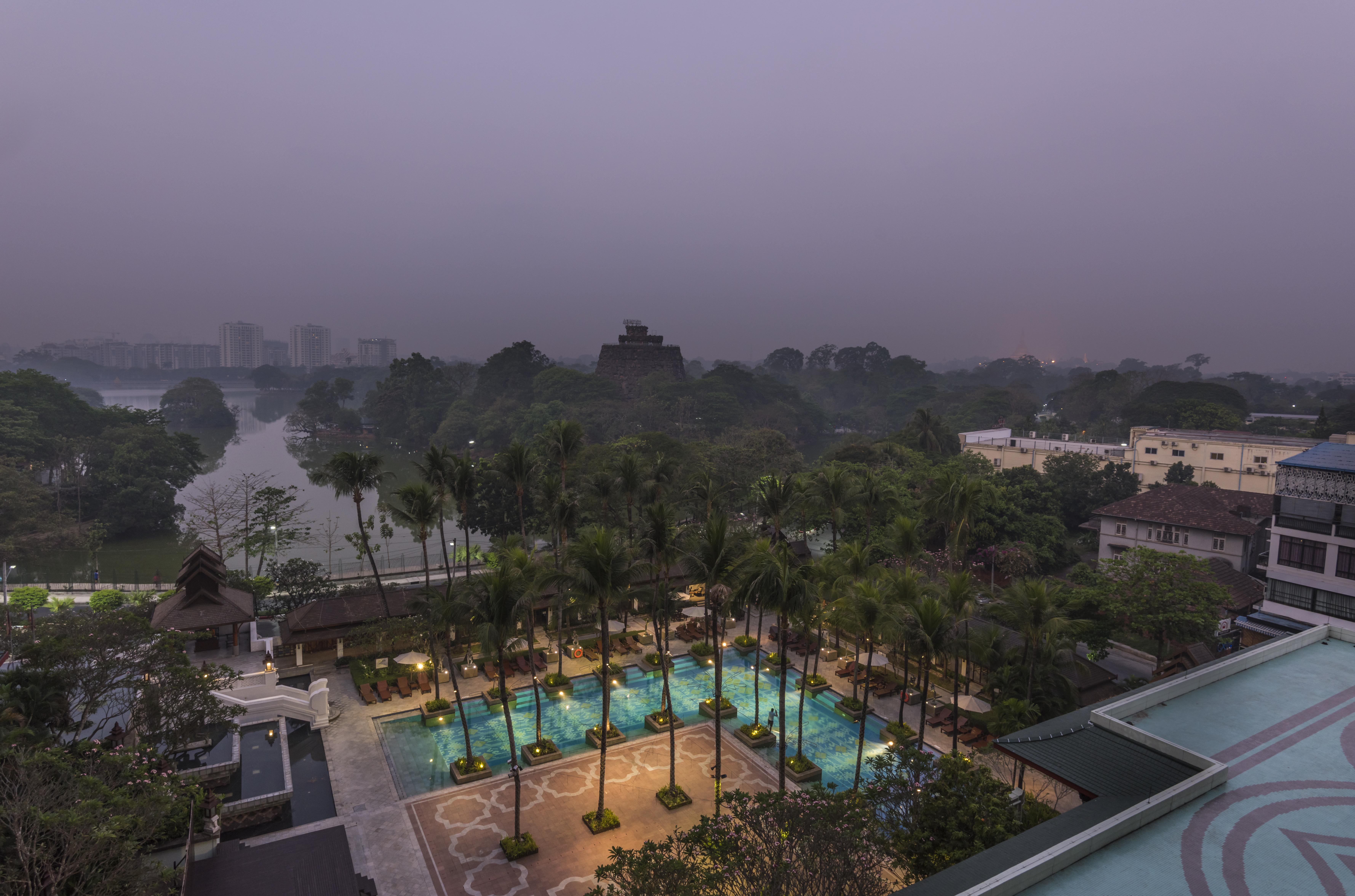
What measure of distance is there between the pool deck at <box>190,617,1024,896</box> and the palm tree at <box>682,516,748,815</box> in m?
2.46

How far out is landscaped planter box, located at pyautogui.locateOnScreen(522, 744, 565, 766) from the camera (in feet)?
74.1

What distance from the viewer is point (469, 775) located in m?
21.6

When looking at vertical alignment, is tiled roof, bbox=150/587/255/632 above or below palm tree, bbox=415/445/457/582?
below

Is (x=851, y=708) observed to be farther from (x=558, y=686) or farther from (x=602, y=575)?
(x=602, y=575)

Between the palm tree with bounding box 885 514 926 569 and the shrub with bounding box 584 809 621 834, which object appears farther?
the palm tree with bounding box 885 514 926 569

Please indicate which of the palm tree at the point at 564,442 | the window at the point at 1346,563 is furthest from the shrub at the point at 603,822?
the window at the point at 1346,563

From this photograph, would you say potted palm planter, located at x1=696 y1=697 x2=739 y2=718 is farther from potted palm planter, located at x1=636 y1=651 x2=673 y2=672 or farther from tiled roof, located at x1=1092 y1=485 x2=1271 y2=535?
tiled roof, located at x1=1092 y1=485 x2=1271 y2=535

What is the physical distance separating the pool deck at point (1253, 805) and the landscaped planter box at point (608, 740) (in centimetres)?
1517

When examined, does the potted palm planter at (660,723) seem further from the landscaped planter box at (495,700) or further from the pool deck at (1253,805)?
the pool deck at (1253,805)

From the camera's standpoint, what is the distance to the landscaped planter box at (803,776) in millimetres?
21703

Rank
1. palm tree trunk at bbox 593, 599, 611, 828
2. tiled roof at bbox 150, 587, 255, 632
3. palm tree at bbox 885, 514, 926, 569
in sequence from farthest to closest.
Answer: palm tree at bbox 885, 514, 926, 569, tiled roof at bbox 150, 587, 255, 632, palm tree trunk at bbox 593, 599, 611, 828

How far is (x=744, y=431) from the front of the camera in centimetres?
7406

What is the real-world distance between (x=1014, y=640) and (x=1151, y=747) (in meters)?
15.6

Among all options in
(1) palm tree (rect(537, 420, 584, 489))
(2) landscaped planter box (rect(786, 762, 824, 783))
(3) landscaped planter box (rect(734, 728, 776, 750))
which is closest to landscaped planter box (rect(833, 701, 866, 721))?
(3) landscaped planter box (rect(734, 728, 776, 750))
